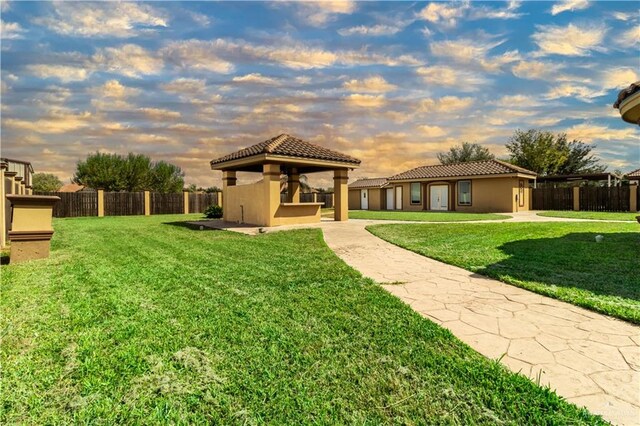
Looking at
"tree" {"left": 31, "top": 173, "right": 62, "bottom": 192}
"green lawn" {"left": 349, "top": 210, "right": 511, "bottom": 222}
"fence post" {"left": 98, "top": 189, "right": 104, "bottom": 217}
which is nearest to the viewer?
"green lawn" {"left": 349, "top": 210, "right": 511, "bottom": 222}

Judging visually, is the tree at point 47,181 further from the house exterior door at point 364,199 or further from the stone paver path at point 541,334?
the stone paver path at point 541,334

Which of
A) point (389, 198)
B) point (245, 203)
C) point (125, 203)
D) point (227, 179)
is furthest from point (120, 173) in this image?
point (245, 203)

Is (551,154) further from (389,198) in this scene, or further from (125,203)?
(125,203)

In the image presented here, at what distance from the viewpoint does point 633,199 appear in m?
22.8

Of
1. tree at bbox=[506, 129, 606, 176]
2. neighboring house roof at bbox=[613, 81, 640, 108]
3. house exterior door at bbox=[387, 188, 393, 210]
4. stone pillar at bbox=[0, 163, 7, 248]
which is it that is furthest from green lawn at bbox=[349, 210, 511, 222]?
tree at bbox=[506, 129, 606, 176]

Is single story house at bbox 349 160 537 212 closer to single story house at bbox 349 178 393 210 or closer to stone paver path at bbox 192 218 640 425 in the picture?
single story house at bbox 349 178 393 210

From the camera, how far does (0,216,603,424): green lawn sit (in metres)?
1.96

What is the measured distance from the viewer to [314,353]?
8.64 feet

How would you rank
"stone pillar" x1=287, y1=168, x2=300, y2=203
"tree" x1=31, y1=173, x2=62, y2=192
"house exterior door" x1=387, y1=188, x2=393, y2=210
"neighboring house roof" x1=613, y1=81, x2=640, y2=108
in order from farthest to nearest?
"tree" x1=31, y1=173, x2=62, y2=192 → "house exterior door" x1=387, y1=188, x2=393, y2=210 → "stone pillar" x1=287, y1=168, x2=300, y2=203 → "neighboring house roof" x1=613, y1=81, x2=640, y2=108

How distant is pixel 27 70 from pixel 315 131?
46.2 ft

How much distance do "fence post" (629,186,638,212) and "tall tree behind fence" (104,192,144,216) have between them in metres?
35.1

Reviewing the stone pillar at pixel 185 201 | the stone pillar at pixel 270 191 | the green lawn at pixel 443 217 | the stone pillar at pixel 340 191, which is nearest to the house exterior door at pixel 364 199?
the green lawn at pixel 443 217

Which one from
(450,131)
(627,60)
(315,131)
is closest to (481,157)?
(450,131)

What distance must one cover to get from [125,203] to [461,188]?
83.6 feet
